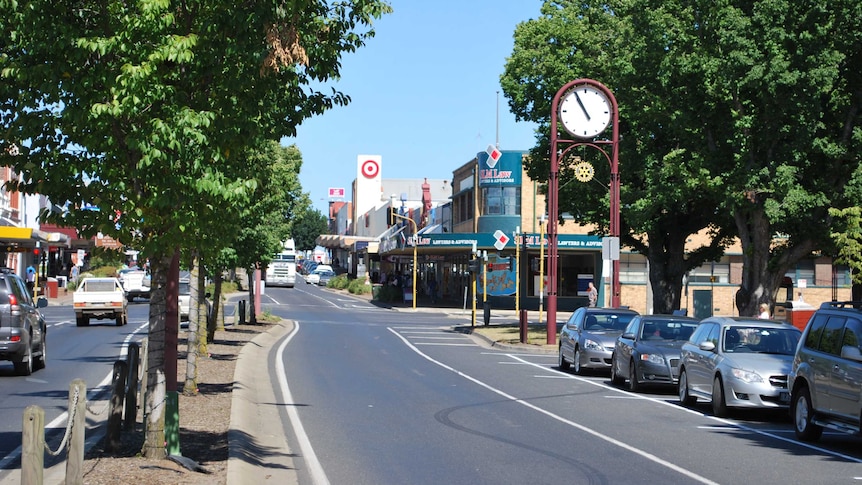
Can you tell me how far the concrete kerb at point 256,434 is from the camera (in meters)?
10.9

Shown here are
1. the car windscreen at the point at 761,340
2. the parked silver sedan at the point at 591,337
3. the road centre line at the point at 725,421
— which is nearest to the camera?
the road centre line at the point at 725,421

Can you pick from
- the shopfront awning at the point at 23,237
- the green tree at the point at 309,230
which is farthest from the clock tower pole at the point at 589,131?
the green tree at the point at 309,230

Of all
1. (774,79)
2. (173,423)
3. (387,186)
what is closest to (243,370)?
(173,423)

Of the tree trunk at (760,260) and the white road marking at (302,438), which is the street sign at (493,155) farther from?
the white road marking at (302,438)

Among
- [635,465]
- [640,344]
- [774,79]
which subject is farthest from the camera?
[774,79]

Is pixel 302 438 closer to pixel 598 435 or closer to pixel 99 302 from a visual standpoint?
pixel 598 435

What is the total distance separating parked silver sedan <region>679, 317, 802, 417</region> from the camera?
54.7 feet

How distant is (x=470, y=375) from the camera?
24359 millimetres

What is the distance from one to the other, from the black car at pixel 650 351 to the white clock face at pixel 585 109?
11.1m

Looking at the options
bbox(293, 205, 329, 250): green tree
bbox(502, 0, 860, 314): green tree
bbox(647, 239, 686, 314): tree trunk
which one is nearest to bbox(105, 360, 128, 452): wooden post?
bbox(502, 0, 860, 314): green tree

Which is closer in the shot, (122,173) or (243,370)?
(122,173)

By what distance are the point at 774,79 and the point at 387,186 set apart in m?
124

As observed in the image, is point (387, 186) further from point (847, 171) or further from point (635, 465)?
point (635, 465)

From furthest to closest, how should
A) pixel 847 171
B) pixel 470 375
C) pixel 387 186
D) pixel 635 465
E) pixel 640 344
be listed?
pixel 387 186
pixel 847 171
pixel 470 375
pixel 640 344
pixel 635 465
